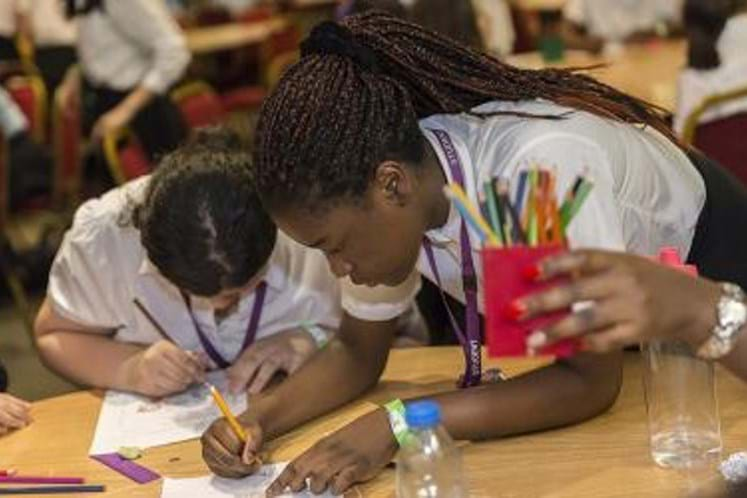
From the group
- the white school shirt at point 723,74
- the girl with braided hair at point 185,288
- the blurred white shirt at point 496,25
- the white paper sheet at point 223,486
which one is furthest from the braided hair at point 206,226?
A: the blurred white shirt at point 496,25

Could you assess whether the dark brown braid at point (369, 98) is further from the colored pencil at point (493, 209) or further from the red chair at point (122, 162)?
the red chair at point (122, 162)

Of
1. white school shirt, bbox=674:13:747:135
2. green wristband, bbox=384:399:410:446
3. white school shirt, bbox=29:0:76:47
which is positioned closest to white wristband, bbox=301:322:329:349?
green wristband, bbox=384:399:410:446

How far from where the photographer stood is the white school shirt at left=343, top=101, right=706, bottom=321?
1639 mm

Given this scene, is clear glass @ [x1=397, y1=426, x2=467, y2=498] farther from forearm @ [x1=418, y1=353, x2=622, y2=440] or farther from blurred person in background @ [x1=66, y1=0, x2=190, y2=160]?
blurred person in background @ [x1=66, y1=0, x2=190, y2=160]

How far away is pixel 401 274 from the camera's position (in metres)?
1.77

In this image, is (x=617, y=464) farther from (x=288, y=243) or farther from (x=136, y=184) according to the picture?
(x=136, y=184)

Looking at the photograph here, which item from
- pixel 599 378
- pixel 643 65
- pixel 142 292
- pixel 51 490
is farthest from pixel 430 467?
pixel 643 65

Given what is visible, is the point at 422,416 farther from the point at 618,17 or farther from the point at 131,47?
the point at 618,17

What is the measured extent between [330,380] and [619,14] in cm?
428

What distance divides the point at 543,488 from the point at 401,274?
36 cm

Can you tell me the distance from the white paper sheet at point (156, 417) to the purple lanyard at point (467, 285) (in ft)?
1.29

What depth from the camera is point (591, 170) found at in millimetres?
1653

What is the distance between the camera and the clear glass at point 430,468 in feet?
5.31

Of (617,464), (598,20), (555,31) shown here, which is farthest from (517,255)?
(555,31)
